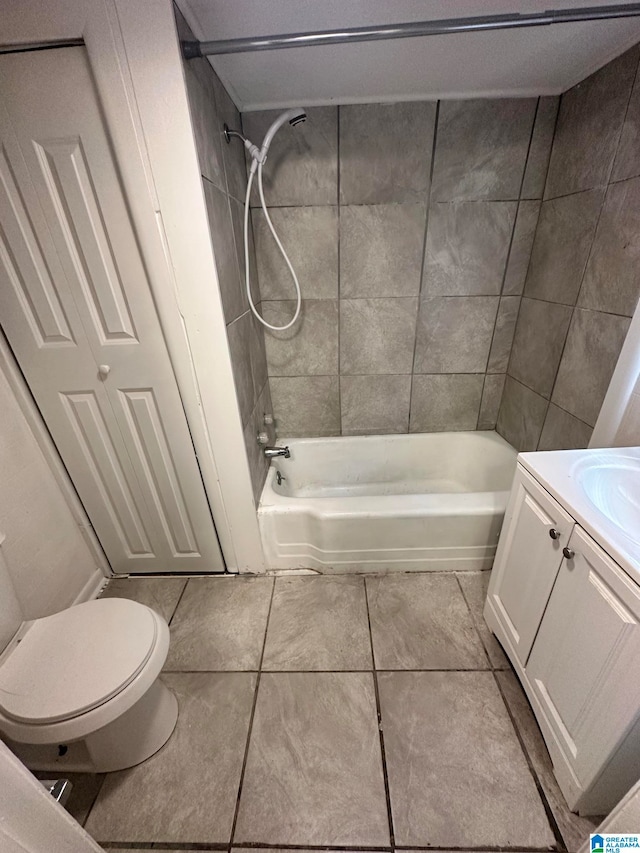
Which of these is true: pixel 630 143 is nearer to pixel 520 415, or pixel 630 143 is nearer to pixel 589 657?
pixel 520 415

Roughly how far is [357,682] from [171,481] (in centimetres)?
102

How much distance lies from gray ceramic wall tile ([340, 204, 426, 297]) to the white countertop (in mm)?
1057

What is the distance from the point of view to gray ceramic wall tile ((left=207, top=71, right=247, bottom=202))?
3.79 feet

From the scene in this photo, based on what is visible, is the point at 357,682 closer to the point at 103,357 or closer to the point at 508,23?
the point at 103,357

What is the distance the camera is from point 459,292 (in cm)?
168

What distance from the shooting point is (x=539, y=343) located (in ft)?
5.10

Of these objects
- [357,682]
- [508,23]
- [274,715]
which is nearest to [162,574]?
[274,715]

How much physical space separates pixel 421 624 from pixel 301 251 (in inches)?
68.4

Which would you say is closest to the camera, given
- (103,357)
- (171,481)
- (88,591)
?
(103,357)

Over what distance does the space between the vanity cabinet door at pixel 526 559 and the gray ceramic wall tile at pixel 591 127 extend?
1.15 meters

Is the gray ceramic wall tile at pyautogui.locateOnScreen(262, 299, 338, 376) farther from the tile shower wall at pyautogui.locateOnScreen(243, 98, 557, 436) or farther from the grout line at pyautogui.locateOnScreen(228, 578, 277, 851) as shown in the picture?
the grout line at pyautogui.locateOnScreen(228, 578, 277, 851)

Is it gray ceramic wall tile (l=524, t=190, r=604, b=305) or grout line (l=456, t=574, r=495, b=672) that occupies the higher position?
gray ceramic wall tile (l=524, t=190, r=604, b=305)

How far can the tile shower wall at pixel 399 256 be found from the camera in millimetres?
1418

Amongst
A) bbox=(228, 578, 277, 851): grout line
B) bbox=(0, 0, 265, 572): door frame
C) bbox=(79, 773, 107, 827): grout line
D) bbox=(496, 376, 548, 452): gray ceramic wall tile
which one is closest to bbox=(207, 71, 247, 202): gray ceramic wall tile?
bbox=(0, 0, 265, 572): door frame
